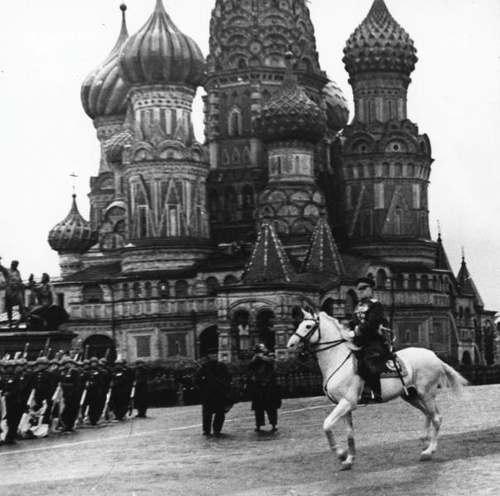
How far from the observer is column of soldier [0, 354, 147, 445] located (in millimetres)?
25328

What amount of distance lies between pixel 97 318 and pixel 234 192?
10.7 m

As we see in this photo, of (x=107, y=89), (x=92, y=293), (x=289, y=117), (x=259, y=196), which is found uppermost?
(x=107, y=89)

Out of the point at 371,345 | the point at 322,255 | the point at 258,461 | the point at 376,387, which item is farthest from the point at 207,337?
the point at 371,345

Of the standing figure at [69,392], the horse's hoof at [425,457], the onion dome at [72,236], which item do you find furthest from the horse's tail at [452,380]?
the onion dome at [72,236]

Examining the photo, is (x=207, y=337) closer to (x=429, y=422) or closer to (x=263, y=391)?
(x=263, y=391)

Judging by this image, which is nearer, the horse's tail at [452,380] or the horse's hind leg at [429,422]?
the horse's hind leg at [429,422]

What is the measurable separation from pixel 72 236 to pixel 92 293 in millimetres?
11469

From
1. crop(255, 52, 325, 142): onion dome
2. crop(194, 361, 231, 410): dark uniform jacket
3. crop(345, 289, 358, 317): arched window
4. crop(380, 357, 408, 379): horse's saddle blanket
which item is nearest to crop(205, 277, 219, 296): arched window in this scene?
crop(345, 289, 358, 317): arched window

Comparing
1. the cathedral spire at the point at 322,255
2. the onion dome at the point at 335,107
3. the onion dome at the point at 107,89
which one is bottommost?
the cathedral spire at the point at 322,255

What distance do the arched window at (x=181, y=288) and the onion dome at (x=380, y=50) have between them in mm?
14972

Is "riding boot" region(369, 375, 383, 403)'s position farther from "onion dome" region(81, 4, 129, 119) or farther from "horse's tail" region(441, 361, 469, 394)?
"onion dome" region(81, 4, 129, 119)

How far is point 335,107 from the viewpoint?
273ft

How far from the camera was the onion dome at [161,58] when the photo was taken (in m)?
72.3

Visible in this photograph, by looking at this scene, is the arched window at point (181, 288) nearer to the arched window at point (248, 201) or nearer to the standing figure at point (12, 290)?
the arched window at point (248, 201)
